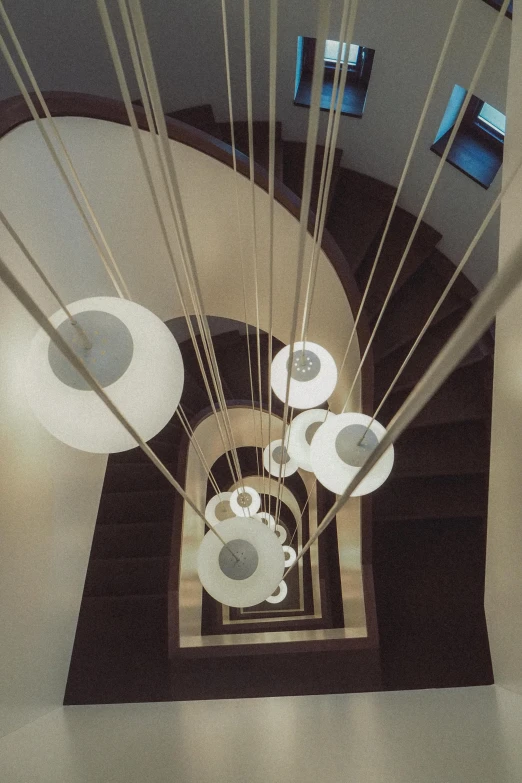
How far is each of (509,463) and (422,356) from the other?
1916 mm

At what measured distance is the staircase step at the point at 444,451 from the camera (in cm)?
328

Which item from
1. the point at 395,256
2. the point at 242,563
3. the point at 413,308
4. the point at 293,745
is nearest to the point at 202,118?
the point at 395,256

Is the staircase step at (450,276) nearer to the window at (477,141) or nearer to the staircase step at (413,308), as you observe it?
the staircase step at (413,308)

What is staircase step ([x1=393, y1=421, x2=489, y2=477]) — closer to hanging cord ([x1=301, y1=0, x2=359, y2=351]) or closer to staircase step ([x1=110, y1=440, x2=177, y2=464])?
staircase step ([x1=110, y1=440, x2=177, y2=464])

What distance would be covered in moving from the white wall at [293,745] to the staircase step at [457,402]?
6.14 ft

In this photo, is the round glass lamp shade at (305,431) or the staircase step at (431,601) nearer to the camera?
the round glass lamp shade at (305,431)

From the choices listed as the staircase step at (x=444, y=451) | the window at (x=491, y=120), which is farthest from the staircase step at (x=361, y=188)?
the staircase step at (x=444, y=451)

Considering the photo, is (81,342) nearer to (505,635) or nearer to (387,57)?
(505,635)

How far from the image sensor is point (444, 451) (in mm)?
3361

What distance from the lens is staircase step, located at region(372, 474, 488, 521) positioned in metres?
3.26

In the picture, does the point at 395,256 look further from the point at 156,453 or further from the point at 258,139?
the point at 156,453

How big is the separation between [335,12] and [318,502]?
3058 mm

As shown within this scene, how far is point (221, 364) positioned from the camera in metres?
4.98

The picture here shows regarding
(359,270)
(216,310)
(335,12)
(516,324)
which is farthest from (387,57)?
(516,324)
